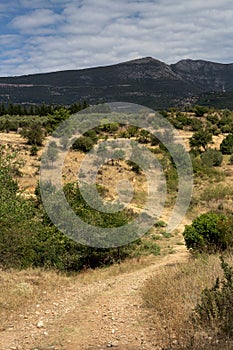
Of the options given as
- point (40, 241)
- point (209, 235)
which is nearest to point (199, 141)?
point (209, 235)

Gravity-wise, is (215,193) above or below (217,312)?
below

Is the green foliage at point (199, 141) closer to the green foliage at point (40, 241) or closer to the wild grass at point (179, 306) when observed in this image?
the green foliage at point (40, 241)

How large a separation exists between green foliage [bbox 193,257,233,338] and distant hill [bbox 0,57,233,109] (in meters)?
75.3

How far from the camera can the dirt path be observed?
5.72 metres

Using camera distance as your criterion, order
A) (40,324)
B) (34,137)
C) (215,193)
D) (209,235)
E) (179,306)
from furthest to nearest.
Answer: (34,137) → (215,193) → (209,235) → (40,324) → (179,306)

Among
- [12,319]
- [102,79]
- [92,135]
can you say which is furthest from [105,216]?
[102,79]

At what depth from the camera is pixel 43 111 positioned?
58.5 meters

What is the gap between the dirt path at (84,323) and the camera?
572 cm

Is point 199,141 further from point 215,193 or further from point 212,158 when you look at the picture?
point 215,193

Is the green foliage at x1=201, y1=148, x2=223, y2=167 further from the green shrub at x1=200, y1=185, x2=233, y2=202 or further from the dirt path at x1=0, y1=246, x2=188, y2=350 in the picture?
the dirt path at x1=0, y1=246, x2=188, y2=350

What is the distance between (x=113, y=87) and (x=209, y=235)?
107443 mm

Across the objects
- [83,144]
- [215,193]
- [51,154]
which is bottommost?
[215,193]

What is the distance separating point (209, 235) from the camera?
42.3ft

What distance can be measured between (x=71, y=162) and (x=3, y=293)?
23350mm
